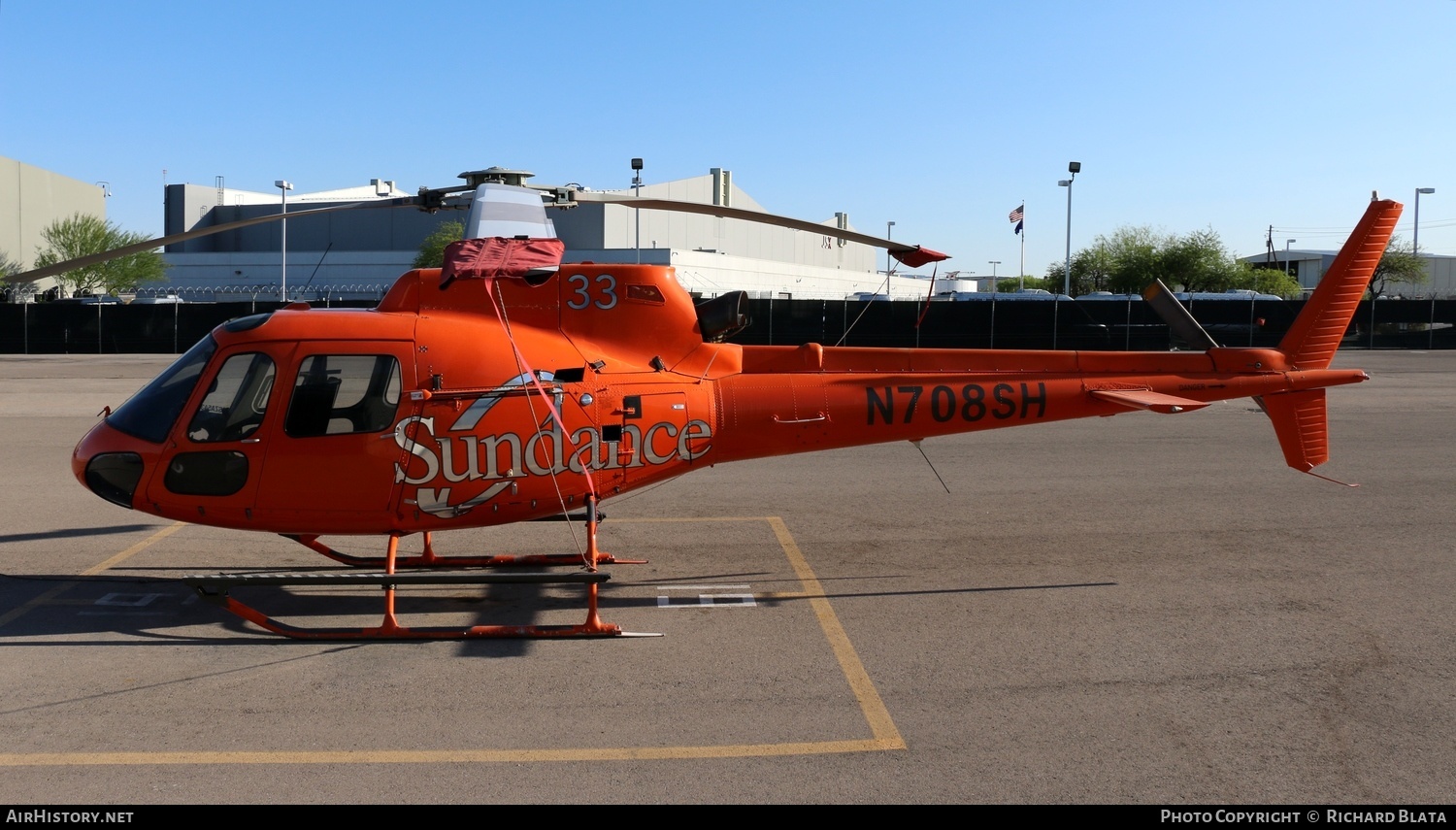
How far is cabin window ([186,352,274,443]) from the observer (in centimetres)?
736

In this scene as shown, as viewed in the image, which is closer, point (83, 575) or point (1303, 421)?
point (83, 575)

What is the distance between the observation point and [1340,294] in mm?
9039

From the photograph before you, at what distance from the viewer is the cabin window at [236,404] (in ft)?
24.1

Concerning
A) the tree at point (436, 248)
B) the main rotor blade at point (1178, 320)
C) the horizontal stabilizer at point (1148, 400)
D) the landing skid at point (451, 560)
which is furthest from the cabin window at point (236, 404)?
the tree at point (436, 248)

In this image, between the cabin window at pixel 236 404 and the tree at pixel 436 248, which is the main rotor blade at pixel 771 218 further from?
the tree at pixel 436 248

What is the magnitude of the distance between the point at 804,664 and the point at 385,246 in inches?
2396

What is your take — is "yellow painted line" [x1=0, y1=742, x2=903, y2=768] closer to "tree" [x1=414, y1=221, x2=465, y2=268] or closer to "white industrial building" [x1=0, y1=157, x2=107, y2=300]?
"tree" [x1=414, y1=221, x2=465, y2=268]

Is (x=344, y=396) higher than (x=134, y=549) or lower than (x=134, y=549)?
higher

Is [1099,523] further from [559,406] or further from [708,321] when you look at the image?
[559,406]

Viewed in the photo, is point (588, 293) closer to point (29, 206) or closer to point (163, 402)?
point (163, 402)

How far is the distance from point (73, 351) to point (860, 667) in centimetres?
3976

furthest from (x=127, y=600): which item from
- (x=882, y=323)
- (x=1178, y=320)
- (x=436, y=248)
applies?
(x=436, y=248)

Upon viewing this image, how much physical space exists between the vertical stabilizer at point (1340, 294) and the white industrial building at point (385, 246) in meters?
41.6

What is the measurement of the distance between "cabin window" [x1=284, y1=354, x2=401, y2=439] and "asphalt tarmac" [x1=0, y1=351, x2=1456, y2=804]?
1501mm
